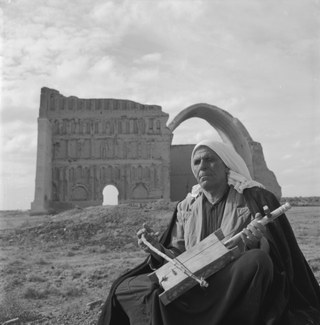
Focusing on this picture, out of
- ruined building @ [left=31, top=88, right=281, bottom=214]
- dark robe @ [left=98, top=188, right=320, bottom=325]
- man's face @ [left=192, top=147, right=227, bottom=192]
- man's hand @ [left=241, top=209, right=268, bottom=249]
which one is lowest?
dark robe @ [left=98, top=188, right=320, bottom=325]

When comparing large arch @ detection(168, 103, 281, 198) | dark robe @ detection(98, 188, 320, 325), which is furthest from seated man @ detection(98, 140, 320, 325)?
large arch @ detection(168, 103, 281, 198)

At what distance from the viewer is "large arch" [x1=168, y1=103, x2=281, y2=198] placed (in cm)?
3269

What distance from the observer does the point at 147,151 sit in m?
32.5

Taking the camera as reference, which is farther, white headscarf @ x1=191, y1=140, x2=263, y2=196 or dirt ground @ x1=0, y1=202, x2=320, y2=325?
dirt ground @ x1=0, y1=202, x2=320, y2=325

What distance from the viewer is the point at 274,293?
2.68 metres

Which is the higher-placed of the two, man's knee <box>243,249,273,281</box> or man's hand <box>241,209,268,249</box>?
man's hand <box>241,209,268,249</box>

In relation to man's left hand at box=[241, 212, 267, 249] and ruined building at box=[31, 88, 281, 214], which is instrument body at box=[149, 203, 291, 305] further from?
ruined building at box=[31, 88, 281, 214]

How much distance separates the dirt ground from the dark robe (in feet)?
9.31

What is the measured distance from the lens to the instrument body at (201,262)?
8.59 feet

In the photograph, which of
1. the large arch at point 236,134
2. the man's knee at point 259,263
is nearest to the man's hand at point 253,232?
the man's knee at point 259,263

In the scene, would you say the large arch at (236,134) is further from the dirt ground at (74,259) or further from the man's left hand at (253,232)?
the man's left hand at (253,232)

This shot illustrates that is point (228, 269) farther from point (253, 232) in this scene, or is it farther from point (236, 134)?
point (236, 134)

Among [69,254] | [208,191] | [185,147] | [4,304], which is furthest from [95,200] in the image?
[208,191]

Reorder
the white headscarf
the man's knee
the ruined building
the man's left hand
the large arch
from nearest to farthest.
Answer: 1. the man's knee
2. the man's left hand
3. the white headscarf
4. the ruined building
5. the large arch
